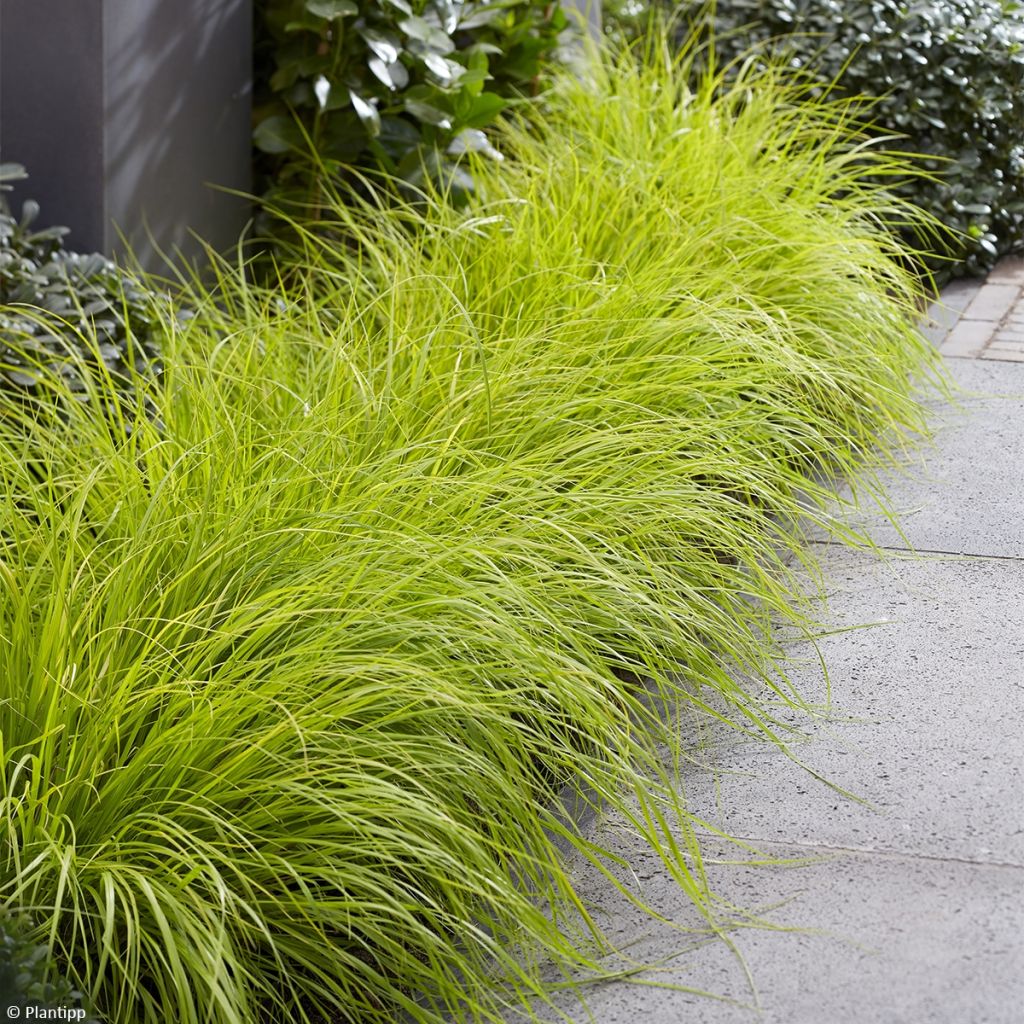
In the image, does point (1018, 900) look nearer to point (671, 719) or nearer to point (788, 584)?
point (671, 719)

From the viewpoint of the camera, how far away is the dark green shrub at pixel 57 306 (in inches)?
139

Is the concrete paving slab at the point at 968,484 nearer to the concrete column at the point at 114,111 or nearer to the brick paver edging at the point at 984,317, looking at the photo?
the brick paver edging at the point at 984,317

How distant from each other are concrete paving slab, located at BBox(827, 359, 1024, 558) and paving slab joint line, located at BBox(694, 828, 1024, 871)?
4.21ft

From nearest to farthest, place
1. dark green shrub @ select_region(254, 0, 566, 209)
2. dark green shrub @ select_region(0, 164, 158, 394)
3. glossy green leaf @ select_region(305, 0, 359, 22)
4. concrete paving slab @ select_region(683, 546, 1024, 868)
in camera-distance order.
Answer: concrete paving slab @ select_region(683, 546, 1024, 868) → dark green shrub @ select_region(0, 164, 158, 394) → glossy green leaf @ select_region(305, 0, 359, 22) → dark green shrub @ select_region(254, 0, 566, 209)

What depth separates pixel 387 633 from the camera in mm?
2336

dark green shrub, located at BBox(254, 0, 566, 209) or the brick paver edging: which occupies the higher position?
dark green shrub, located at BBox(254, 0, 566, 209)

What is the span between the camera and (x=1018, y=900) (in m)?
2.28

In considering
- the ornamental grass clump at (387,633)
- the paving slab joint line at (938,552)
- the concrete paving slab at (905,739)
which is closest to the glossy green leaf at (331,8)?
the ornamental grass clump at (387,633)

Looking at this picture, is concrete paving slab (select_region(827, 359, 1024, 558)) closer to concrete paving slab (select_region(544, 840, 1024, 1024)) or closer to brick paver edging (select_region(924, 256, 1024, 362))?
brick paver edging (select_region(924, 256, 1024, 362))

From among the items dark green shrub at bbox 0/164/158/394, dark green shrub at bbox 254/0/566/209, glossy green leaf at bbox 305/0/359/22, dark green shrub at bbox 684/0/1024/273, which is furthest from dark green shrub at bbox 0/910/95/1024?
dark green shrub at bbox 684/0/1024/273

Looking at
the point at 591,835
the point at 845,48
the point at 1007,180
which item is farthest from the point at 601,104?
the point at 591,835

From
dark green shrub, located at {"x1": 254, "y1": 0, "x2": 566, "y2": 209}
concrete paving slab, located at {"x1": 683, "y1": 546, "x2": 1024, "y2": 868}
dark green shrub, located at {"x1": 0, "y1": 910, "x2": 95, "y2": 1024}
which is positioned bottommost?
dark green shrub, located at {"x1": 0, "y1": 910, "x2": 95, "y2": 1024}

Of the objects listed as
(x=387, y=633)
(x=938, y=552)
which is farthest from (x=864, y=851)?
(x=938, y=552)

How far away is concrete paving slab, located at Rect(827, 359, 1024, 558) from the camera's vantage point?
12.1ft
